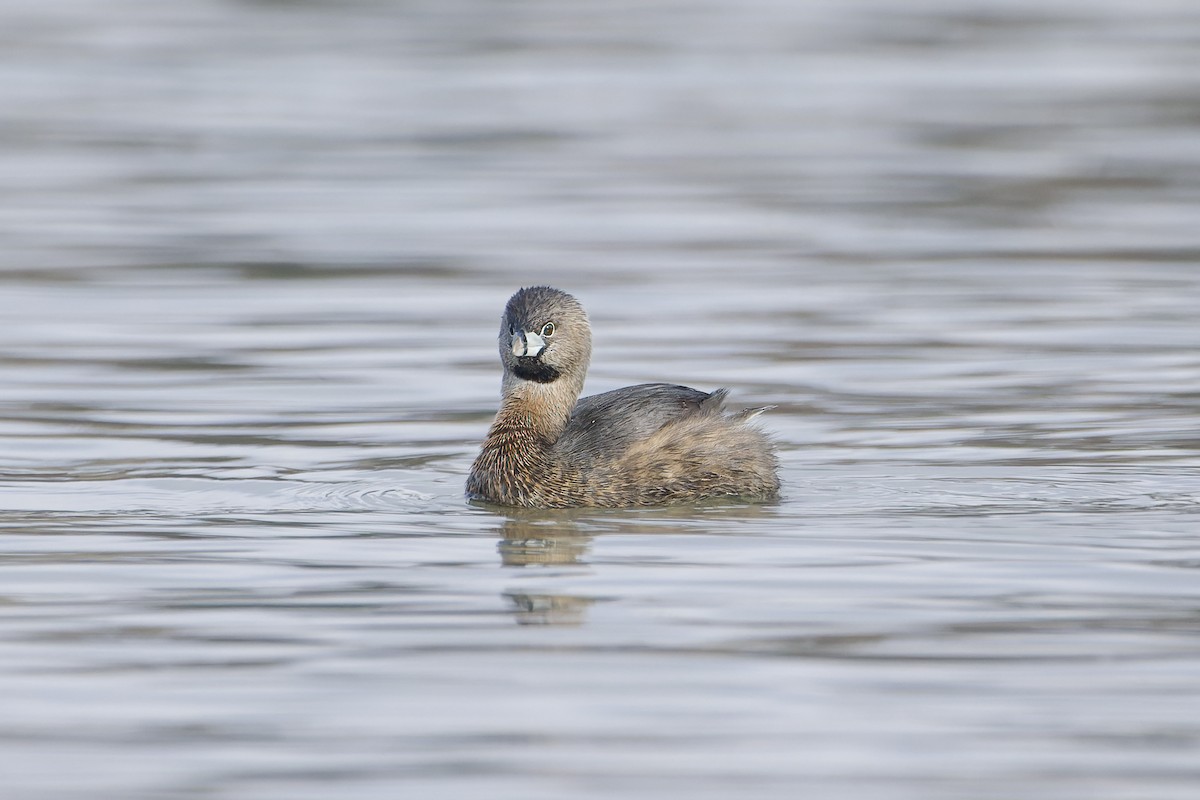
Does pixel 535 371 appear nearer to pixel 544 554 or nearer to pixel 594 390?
pixel 544 554

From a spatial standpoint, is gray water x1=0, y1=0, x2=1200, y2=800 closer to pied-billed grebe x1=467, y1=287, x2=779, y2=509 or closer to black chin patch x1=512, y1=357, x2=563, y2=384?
pied-billed grebe x1=467, y1=287, x2=779, y2=509

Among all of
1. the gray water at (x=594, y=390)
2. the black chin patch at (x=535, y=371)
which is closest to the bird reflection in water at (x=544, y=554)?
the gray water at (x=594, y=390)

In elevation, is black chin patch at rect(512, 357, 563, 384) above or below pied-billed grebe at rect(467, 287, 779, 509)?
above

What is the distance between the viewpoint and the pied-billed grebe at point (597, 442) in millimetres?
10688

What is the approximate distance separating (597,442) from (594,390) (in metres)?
2.93

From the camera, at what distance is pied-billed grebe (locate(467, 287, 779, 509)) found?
10.7 meters

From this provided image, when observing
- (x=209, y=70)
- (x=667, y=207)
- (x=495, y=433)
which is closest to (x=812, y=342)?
(x=495, y=433)

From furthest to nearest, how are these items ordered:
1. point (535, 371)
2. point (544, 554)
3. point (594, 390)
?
point (594, 390) → point (535, 371) → point (544, 554)

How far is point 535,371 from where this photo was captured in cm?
1123

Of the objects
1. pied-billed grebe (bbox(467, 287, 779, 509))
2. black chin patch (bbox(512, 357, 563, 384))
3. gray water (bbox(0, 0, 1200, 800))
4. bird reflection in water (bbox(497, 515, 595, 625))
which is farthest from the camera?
black chin patch (bbox(512, 357, 563, 384))

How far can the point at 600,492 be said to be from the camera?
10680 millimetres

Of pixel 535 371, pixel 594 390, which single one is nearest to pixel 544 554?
pixel 535 371

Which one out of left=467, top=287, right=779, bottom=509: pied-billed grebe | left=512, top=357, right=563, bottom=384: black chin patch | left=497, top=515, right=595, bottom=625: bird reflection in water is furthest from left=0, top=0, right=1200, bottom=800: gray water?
left=512, top=357, right=563, bottom=384: black chin patch

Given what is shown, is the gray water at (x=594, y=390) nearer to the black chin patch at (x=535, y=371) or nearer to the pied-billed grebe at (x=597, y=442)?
the pied-billed grebe at (x=597, y=442)
